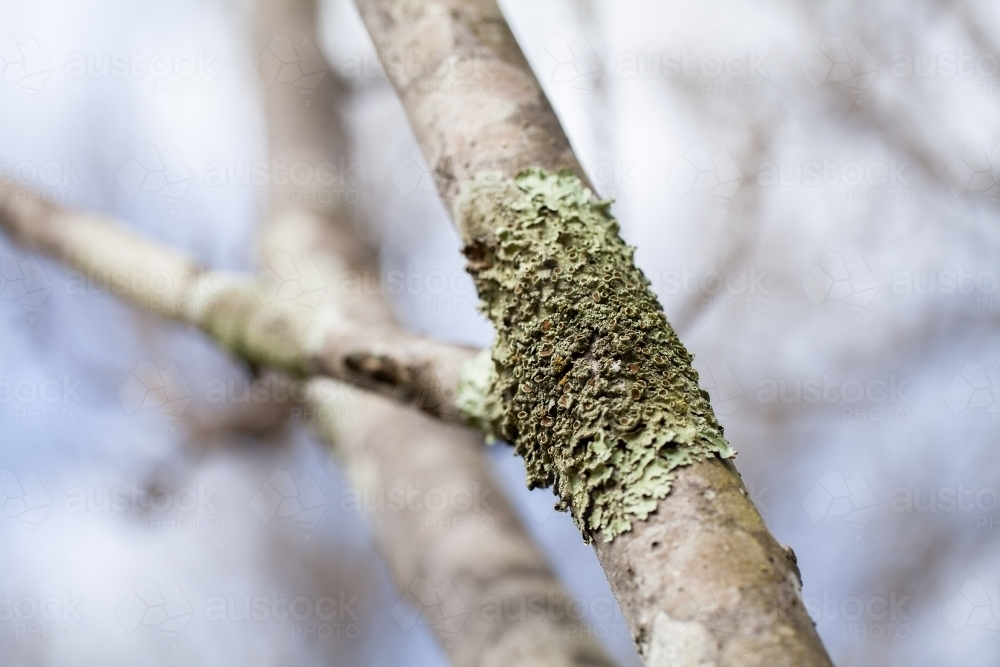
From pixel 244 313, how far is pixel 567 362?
0.96 meters

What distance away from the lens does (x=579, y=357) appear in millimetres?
682

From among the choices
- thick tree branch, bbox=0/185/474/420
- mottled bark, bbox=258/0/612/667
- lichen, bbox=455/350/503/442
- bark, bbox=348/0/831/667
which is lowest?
mottled bark, bbox=258/0/612/667

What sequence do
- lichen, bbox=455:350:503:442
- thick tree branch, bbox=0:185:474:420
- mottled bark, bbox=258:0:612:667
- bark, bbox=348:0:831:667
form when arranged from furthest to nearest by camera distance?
mottled bark, bbox=258:0:612:667 < thick tree branch, bbox=0:185:474:420 < lichen, bbox=455:350:503:442 < bark, bbox=348:0:831:667

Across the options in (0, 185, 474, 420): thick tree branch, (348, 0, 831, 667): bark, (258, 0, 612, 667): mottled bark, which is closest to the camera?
(348, 0, 831, 667): bark

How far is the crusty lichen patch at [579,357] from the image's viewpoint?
24.8 inches

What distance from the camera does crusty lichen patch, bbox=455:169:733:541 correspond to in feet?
2.06

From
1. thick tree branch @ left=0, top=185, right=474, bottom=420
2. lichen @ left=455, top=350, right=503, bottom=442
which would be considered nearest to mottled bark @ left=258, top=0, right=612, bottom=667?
thick tree branch @ left=0, top=185, right=474, bottom=420

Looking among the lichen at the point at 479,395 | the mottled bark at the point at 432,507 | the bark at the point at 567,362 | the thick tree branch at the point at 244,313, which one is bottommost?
the mottled bark at the point at 432,507

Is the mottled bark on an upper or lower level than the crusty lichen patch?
lower

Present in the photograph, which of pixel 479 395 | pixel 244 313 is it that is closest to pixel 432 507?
pixel 244 313

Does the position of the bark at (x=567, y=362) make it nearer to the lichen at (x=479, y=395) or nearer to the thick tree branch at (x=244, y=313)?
the lichen at (x=479, y=395)

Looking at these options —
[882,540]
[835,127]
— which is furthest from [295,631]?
[835,127]

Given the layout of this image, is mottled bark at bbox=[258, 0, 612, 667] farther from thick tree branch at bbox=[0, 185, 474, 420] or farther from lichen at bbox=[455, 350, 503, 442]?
lichen at bbox=[455, 350, 503, 442]

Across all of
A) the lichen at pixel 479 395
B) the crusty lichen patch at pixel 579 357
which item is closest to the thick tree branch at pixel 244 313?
the lichen at pixel 479 395
